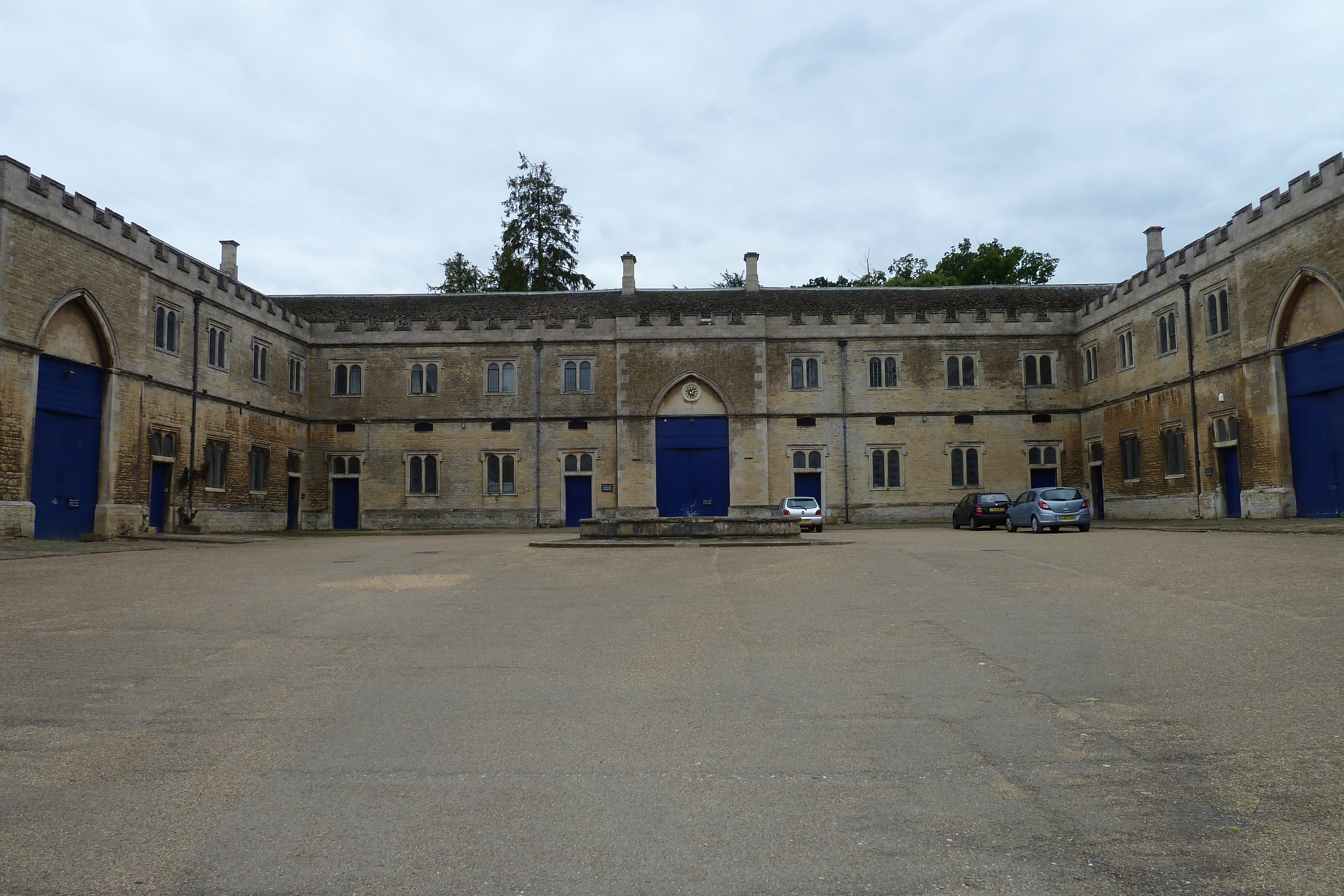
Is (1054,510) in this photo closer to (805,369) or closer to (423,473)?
(805,369)

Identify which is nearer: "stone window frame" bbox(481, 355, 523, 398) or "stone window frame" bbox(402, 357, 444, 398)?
"stone window frame" bbox(402, 357, 444, 398)

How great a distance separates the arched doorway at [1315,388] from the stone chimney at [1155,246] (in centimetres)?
1269

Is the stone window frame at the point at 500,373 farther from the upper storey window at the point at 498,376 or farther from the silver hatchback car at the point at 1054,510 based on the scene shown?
the silver hatchback car at the point at 1054,510

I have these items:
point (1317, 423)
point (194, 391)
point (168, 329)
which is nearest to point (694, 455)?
point (194, 391)

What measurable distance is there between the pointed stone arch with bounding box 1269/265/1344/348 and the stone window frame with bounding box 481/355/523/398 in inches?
1020

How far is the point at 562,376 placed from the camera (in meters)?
38.2

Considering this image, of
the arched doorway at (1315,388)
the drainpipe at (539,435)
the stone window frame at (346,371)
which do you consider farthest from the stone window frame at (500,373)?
the arched doorway at (1315,388)

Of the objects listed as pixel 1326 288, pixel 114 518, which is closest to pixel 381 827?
pixel 114 518

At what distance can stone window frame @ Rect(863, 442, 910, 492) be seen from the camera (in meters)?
37.6

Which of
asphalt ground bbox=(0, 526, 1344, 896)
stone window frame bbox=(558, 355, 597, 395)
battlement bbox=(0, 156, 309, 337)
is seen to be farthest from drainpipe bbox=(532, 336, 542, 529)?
asphalt ground bbox=(0, 526, 1344, 896)

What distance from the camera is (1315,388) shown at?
23.9 meters

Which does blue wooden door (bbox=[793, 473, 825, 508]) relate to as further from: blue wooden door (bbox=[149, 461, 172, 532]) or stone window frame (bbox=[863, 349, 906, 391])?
blue wooden door (bbox=[149, 461, 172, 532])

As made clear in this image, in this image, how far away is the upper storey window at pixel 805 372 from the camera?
38094 millimetres

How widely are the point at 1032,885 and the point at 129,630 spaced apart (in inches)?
342
